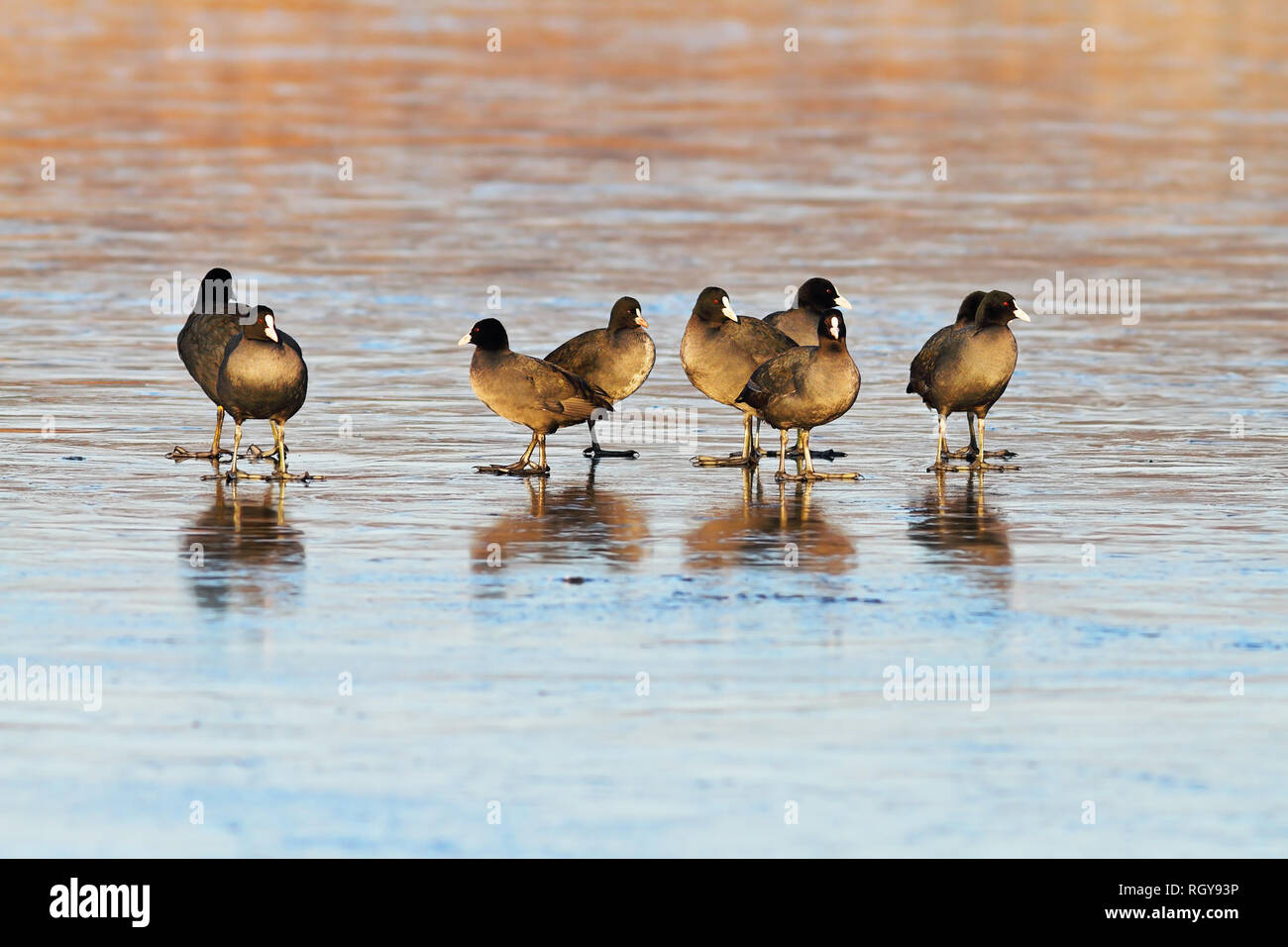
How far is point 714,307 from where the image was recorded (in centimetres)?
1588

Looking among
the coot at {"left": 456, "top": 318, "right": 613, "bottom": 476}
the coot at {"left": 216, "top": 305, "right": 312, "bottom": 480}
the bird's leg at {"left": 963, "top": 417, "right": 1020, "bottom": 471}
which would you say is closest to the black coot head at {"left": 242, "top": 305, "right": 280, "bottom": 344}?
the coot at {"left": 216, "top": 305, "right": 312, "bottom": 480}

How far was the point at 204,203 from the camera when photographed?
3231 centimetres

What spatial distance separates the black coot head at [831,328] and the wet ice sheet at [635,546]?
3.19ft

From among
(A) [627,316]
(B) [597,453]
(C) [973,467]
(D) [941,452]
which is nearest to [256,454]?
(B) [597,453]

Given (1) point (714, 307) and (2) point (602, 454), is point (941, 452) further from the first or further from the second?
(2) point (602, 454)

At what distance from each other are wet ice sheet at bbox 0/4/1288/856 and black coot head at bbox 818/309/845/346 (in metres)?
0.97

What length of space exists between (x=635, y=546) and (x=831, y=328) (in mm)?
2769

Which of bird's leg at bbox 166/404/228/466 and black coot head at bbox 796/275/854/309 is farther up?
black coot head at bbox 796/275/854/309

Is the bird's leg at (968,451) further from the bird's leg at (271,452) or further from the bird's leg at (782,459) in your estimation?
the bird's leg at (271,452)

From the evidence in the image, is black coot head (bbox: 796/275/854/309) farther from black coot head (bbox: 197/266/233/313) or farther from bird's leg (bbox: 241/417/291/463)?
black coot head (bbox: 197/266/233/313)

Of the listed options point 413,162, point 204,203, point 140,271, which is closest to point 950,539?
point 140,271

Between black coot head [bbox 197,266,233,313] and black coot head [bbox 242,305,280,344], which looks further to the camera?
black coot head [bbox 197,266,233,313]

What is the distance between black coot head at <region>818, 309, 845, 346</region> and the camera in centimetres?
1469
